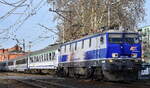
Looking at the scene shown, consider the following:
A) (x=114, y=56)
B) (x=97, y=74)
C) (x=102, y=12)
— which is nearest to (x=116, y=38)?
(x=114, y=56)

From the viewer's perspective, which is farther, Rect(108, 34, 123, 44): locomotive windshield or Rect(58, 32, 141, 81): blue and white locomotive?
Rect(108, 34, 123, 44): locomotive windshield

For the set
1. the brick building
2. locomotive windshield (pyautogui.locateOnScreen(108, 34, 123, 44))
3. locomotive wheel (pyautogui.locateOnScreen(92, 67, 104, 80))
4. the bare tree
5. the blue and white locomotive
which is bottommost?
locomotive wheel (pyautogui.locateOnScreen(92, 67, 104, 80))

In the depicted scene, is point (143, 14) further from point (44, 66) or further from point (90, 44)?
point (90, 44)

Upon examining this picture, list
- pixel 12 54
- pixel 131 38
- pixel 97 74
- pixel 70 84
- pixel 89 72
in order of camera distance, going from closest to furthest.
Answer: pixel 70 84, pixel 131 38, pixel 97 74, pixel 89 72, pixel 12 54

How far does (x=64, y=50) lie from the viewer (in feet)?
123

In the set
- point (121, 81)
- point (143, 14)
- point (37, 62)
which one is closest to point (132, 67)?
point (121, 81)

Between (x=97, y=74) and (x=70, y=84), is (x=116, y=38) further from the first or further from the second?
(x=70, y=84)

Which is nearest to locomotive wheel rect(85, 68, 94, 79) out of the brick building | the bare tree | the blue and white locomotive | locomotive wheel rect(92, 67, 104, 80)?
the blue and white locomotive

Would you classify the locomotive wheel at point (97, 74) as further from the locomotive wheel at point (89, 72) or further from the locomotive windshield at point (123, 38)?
the locomotive windshield at point (123, 38)

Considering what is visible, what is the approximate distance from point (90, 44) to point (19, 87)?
716cm

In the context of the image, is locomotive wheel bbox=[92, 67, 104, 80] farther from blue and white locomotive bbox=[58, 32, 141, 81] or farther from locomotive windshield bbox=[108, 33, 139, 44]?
locomotive windshield bbox=[108, 33, 139, 44]

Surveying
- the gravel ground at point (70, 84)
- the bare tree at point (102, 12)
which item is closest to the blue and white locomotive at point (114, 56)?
the gravel ground at point (70, 84)

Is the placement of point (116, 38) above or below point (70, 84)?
above

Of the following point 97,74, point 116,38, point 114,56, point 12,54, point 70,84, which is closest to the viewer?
point 70,84
